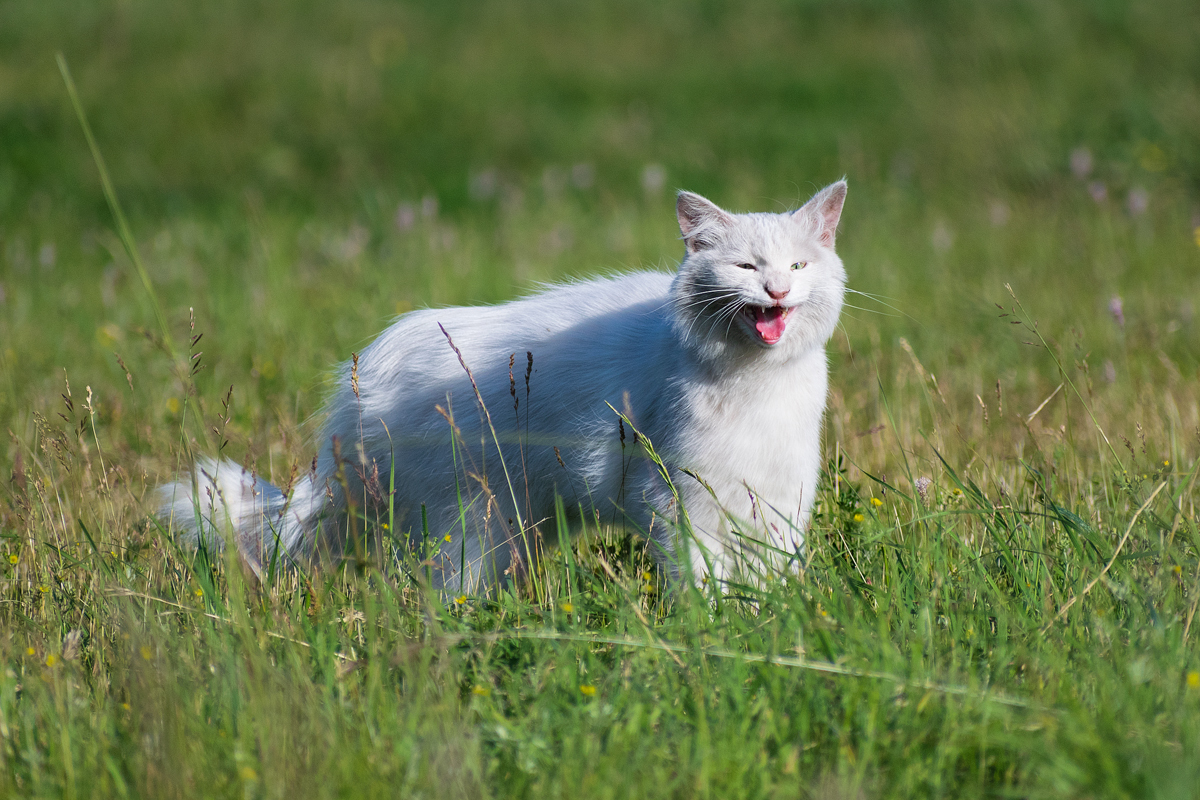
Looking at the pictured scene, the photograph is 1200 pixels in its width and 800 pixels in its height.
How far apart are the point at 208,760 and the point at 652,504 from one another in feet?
4.16

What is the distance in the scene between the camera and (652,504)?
8.38 ft

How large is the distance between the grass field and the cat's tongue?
18.1 inches

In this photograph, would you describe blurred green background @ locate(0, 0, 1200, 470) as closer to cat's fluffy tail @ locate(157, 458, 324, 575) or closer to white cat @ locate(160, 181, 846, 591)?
cat's fluffy tail @ locate(157, 458, 324, 575)

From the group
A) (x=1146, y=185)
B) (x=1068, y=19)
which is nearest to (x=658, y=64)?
(x=1068, y=19)

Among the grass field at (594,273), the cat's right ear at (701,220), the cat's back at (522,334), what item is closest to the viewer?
the grass field at (594,273)

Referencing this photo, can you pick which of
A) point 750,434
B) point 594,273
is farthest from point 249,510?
point 594,273

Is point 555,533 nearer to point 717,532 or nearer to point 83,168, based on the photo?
point 717,532

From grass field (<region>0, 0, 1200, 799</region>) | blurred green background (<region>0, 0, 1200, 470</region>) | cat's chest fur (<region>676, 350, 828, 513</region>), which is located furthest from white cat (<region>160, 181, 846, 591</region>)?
blurred green background (<region>0, 0, 1200, 470</region>)

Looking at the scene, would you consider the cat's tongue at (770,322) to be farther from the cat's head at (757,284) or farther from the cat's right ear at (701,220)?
the cat's right ear at (701,220)

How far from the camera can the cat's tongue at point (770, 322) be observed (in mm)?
2451

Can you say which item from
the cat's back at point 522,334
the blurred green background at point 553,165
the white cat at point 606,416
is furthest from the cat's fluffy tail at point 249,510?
the blurred green background at point 553,165

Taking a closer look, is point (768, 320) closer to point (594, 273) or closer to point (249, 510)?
point (249, 510)

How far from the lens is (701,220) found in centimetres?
272

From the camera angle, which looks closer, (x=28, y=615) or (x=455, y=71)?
(x=28, y=615)
